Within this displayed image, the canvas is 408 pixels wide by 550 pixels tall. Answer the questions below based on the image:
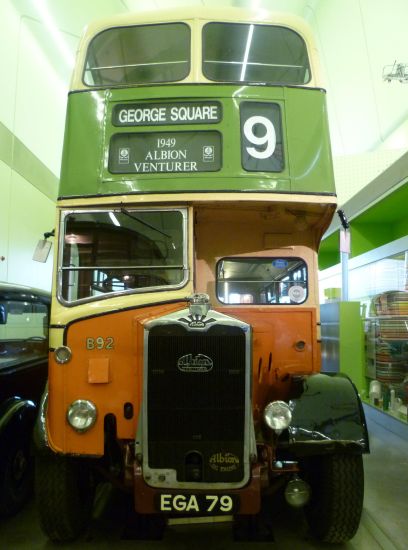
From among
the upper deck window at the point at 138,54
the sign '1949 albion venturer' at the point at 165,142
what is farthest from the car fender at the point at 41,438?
the upper deck window at the point at 138,54

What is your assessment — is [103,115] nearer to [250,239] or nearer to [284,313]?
[250,239]

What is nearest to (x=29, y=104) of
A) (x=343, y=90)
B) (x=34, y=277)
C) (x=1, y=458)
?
(x=34, y=277)

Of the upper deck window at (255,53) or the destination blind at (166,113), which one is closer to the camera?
the destination blind at (166,113)

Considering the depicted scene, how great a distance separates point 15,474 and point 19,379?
2.67ft

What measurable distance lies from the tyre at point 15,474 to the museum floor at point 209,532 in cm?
11

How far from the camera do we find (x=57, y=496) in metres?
3.00

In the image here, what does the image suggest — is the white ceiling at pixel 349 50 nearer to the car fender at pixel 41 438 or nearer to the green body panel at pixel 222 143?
the green body panel at pixel 222 143

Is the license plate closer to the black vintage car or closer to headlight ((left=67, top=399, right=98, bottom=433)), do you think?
headlight ((left=67, top=399, right=98, bottom=433))

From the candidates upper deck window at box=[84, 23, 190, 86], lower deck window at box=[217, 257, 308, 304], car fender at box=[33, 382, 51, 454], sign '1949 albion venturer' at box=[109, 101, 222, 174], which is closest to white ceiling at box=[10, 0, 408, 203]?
upper deck window at box=[84, 23, 190, 86]

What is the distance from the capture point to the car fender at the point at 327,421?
9.15 ft

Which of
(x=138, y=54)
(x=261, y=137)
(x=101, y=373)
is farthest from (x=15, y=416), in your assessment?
(x=138, y=54)

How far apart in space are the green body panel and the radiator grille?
1184 millimetres

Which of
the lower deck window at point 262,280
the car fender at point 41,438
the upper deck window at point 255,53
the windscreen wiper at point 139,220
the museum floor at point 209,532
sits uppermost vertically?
the upper deck window at point 255,53

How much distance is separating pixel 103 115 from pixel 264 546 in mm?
3319
